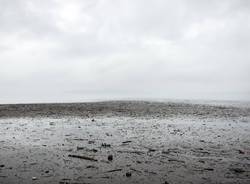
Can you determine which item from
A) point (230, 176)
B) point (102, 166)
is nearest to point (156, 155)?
point (102, 166)

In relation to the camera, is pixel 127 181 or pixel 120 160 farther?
pixel 120 160

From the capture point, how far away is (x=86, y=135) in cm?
1808

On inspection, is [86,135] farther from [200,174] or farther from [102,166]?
[200,174]

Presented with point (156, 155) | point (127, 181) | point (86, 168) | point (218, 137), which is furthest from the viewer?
point (218, 137)

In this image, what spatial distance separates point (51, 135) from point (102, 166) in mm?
8503

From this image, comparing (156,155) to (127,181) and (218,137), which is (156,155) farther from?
(218,137)

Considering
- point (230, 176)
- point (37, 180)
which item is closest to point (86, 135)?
point (37, 180)

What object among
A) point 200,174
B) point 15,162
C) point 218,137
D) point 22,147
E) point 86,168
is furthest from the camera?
point 218,137

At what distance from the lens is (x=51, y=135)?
1811 cm

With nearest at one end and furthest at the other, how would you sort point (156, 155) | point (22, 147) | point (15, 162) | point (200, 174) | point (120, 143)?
point (200, 174)
point (15, 162)
point (156, 155)
point (22, 147)
point (120, 143)

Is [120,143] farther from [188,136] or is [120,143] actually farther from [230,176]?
[230,176]

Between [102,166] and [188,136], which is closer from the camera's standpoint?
[102,166]

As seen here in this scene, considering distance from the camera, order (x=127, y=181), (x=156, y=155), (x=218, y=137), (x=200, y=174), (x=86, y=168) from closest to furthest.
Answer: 1. (x=127, y=181)
2. (x=200, y=174)
3. (x=86, y=168)
4. (x=156, y=155)
5. (x=218, y=137)

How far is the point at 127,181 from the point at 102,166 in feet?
6.38
